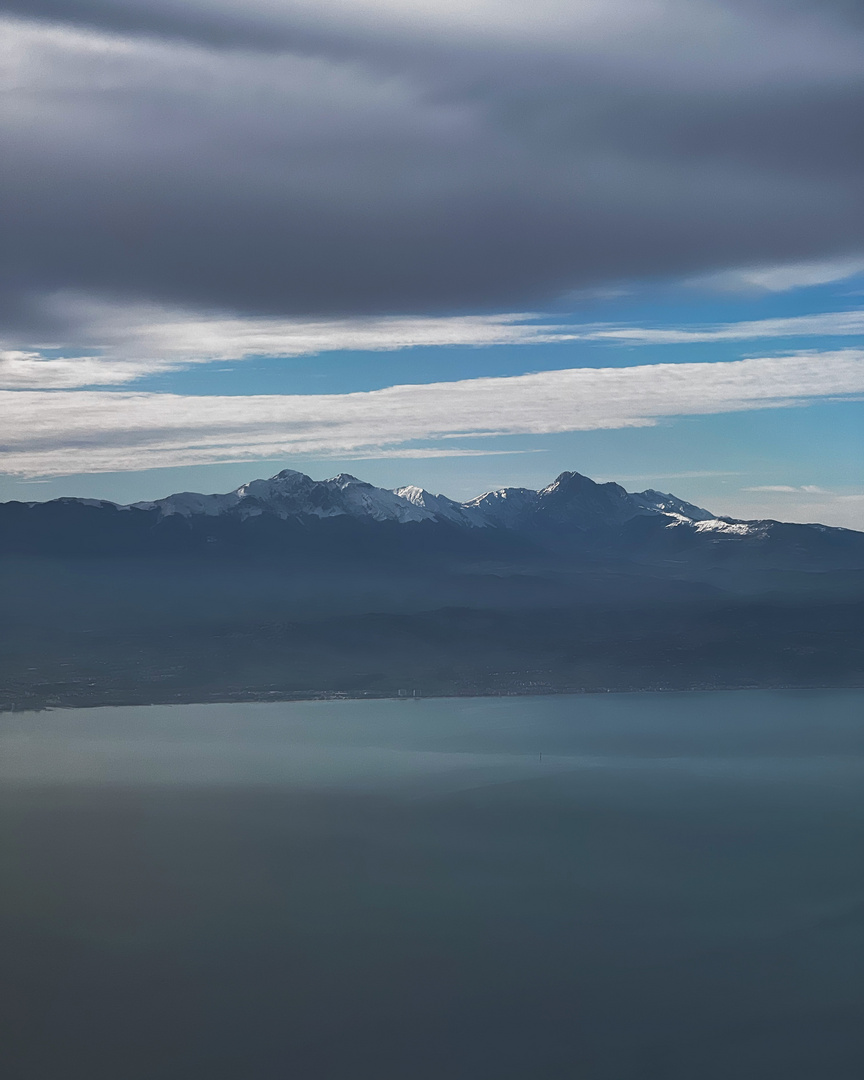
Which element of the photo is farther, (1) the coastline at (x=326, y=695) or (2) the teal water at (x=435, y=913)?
(1) the coastline at (x=326, y=695)

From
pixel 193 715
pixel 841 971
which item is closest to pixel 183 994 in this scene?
pixel 841 971

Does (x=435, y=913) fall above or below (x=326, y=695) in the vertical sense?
above

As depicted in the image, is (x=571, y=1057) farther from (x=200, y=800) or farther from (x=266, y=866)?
(x=200, y=800)

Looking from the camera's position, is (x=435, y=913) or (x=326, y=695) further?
(x=326, y=695)

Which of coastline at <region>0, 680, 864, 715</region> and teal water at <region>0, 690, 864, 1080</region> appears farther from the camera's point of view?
coastline at <region>0, 680, 864, 715</region>

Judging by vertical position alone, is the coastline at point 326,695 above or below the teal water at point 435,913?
below

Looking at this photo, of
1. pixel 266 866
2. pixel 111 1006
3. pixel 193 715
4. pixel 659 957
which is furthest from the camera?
pixel 193 715

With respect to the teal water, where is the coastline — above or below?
below

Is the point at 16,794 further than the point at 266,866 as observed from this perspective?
Yes
